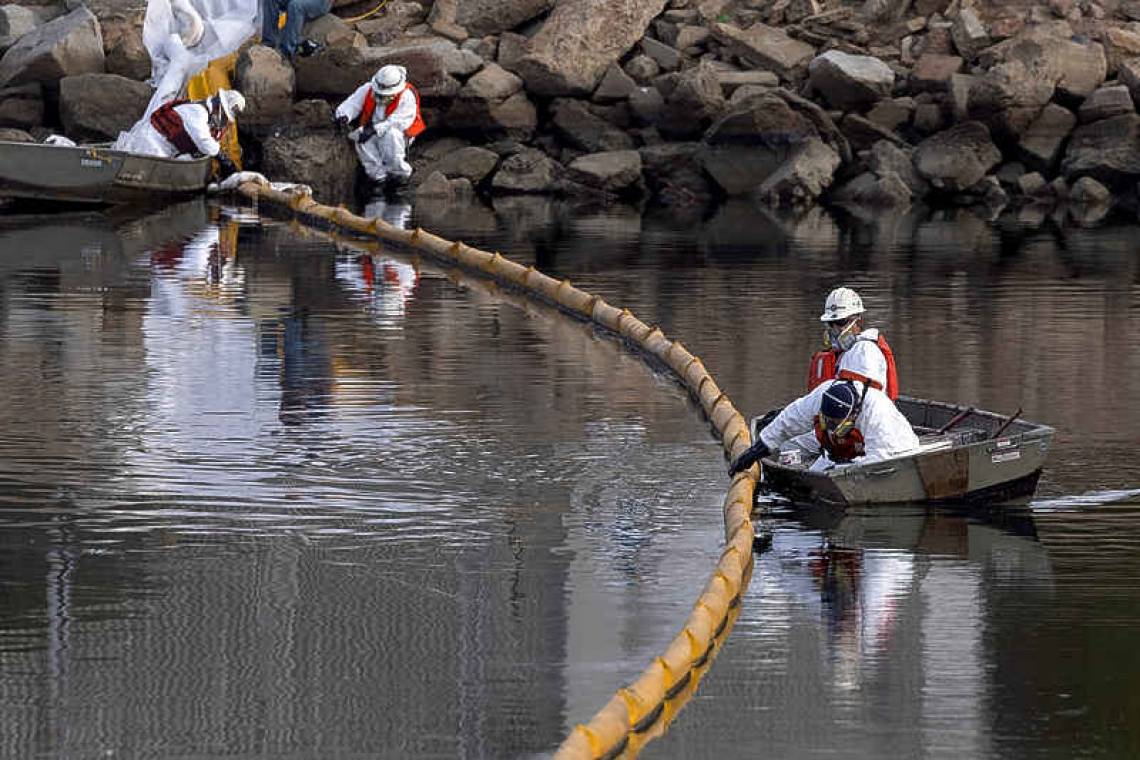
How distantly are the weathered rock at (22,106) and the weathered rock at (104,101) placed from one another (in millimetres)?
1598

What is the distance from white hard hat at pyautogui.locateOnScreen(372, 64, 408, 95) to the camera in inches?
1304

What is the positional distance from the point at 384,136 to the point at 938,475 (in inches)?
865

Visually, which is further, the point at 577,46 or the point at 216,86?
the point at 577,46

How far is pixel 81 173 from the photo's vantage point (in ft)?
94.8

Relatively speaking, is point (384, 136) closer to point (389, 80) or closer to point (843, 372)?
point (389, 80)

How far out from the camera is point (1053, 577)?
39.6 feet

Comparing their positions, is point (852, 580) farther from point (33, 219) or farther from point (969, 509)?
point (33, 219)

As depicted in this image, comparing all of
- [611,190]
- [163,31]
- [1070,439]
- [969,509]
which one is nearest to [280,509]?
[969,509]

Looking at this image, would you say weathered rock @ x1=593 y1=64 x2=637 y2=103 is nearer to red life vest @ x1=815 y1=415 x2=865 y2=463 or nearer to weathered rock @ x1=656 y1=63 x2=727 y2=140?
weathered rock @ x1=656 y1=63 x2=727 y2=140

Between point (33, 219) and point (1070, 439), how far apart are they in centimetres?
1749

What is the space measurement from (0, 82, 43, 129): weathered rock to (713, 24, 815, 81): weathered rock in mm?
12006

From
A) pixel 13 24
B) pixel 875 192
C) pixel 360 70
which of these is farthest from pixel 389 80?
pixel 13 24

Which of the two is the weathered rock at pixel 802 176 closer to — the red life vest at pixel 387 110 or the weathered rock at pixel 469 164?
the weathered rock at pixel 469 164

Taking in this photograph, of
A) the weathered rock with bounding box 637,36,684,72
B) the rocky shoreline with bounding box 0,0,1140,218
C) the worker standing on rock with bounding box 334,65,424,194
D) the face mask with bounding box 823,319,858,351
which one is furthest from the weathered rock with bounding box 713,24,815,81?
the face mask with bounding box 823,319,858,351
